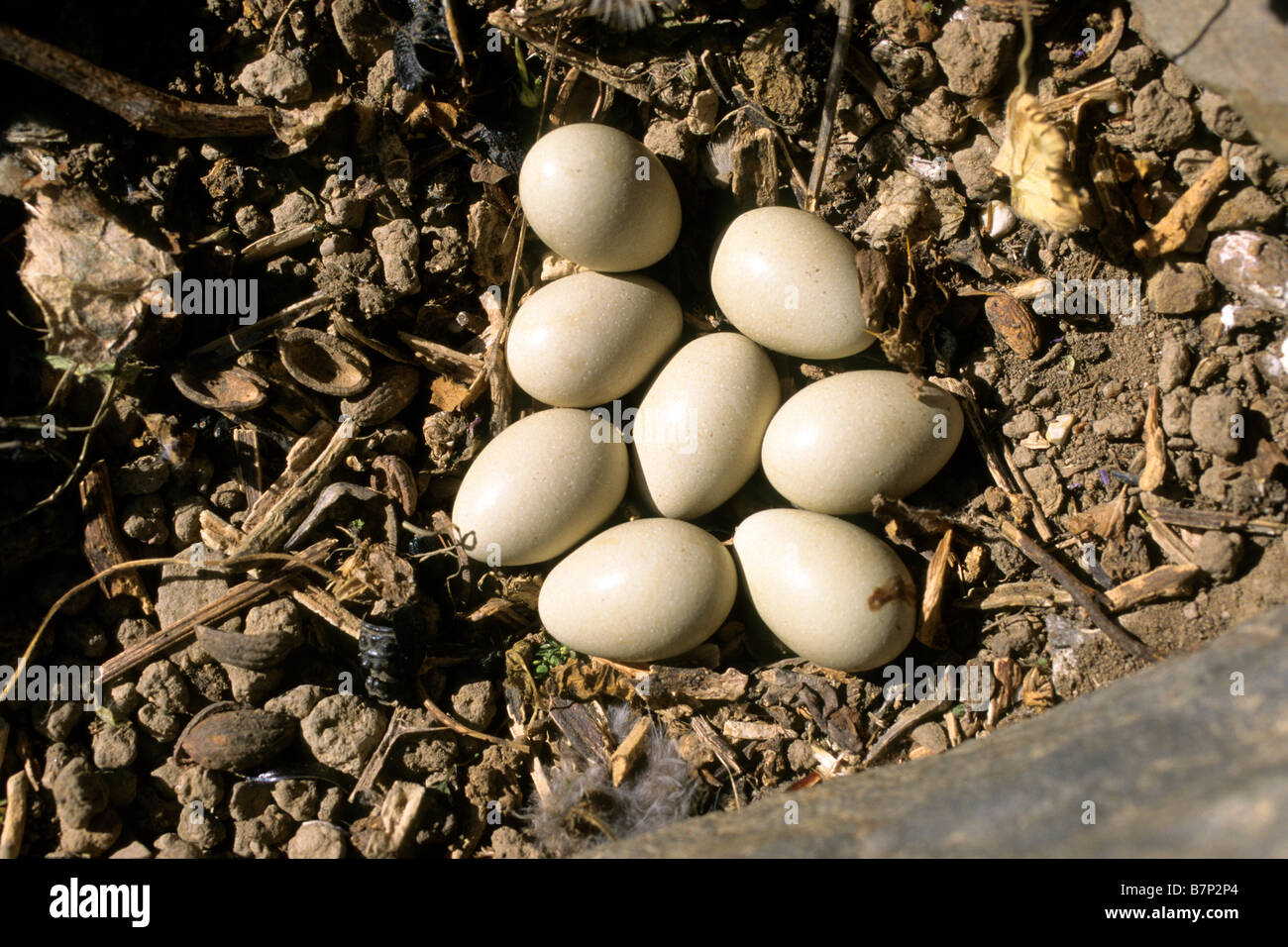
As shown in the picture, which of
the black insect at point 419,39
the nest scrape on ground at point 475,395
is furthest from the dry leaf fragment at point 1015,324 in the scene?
the black insect at point 419,39

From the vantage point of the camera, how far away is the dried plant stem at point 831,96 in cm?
215

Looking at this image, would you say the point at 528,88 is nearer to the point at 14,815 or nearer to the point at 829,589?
the point at 829,589

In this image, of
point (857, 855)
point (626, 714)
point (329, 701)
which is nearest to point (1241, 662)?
point (857, 855)

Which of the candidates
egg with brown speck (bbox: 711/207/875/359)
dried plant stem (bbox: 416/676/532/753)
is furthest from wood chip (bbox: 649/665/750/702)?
egg with brown speck (bbox: 711/207/875/359)

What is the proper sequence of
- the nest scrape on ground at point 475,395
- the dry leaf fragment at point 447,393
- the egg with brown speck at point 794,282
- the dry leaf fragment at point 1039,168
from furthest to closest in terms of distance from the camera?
1. the dry leaf fragment at point 447,393
2. the egg with brown speck at point 794,282
3. the nest scrape on ground at point 475,395
4. the dry leaf fragment at point 1039,168

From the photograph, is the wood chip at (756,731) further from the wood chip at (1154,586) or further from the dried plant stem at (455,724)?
the wood chip at (1154,586)

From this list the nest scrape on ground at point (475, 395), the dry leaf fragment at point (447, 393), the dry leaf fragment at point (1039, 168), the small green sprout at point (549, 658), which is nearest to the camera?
the dry leaf fragment at point (1039, 168)

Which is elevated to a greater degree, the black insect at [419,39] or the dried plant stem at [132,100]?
the black insect at [419,39]

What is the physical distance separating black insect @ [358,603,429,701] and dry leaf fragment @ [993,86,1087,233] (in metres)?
1.86

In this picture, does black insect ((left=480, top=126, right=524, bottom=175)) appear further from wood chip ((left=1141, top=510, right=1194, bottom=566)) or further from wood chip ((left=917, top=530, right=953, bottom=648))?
wood chip ((left=1141, top=510, right=1194, bottom=566))

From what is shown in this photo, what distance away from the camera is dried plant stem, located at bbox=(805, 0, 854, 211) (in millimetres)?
2154

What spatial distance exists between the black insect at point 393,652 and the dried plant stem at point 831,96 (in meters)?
1.57

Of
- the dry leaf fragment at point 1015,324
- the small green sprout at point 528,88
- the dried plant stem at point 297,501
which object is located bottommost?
the dried plant stem at point 297,501
